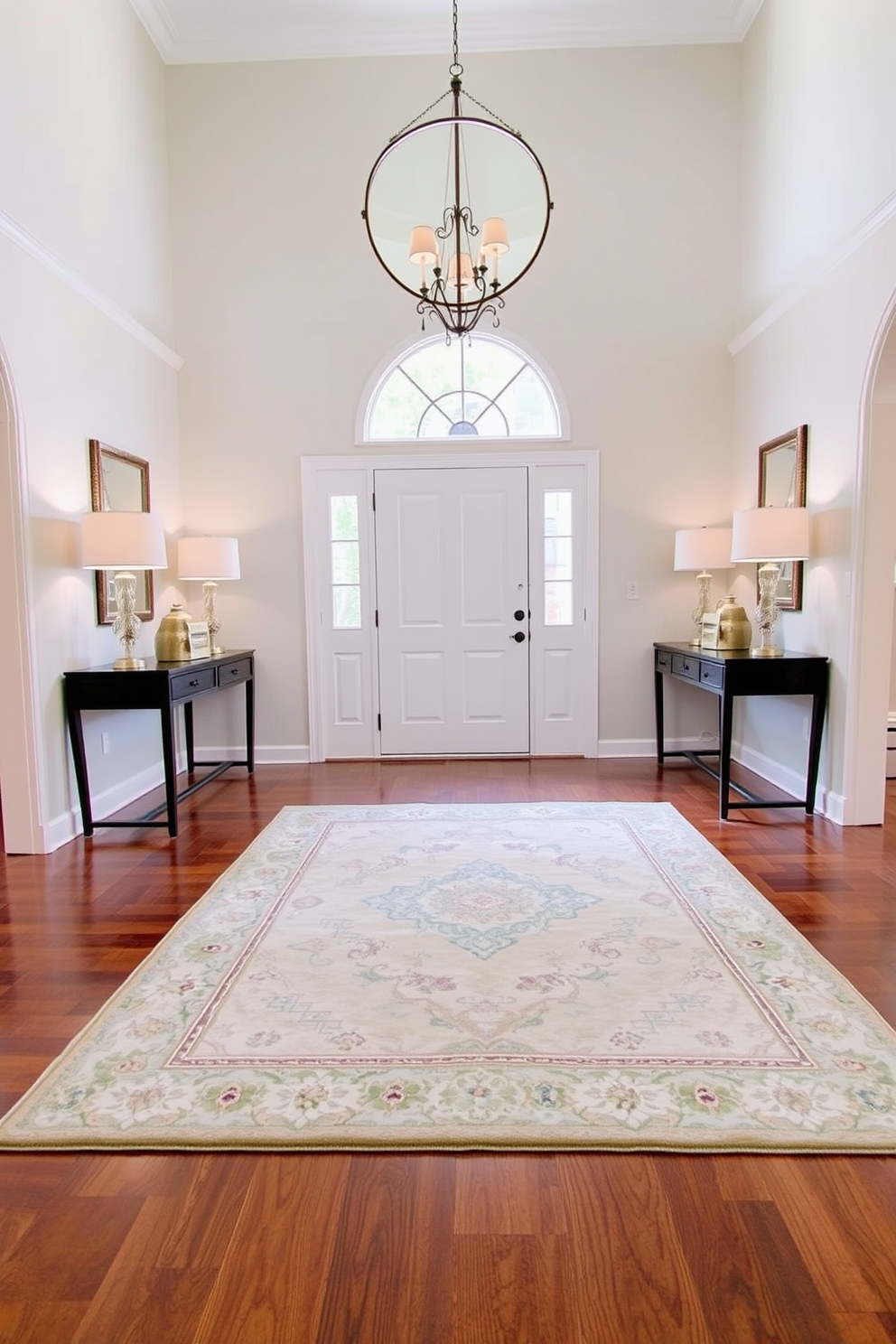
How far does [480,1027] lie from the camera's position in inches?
86.9

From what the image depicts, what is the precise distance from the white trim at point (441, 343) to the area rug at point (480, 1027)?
3.32 m

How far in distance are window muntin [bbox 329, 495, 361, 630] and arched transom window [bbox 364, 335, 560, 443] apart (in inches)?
21.0

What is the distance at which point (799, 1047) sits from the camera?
2078mm

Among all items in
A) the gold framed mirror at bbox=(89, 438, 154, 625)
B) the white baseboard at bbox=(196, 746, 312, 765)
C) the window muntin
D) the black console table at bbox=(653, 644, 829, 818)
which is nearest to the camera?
the black console table at bbox=(653, 644, 829, 818)

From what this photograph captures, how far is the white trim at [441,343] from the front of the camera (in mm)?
5621

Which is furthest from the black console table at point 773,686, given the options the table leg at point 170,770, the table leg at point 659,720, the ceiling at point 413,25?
the ceiling at point 413,25

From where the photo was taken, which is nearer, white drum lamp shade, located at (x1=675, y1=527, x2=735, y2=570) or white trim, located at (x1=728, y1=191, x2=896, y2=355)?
white trim, located at (x1=728, y1=191, x2=896, y2=355)

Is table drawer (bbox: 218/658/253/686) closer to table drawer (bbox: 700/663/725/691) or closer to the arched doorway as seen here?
the arched doorway

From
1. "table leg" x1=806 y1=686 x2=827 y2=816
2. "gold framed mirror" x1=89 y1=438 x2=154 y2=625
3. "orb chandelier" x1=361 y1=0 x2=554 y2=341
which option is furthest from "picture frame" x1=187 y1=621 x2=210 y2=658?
"table leg" x1=806 y1=686 x2=827 y2=816

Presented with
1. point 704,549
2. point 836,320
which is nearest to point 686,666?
point 704,549

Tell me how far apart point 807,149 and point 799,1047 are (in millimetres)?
4622

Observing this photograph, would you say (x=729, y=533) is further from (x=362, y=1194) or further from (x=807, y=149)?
(x=362, y=1194)

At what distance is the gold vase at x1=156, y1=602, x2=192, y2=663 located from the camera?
4.51 metres

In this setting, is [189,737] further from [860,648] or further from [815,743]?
[860,648]
